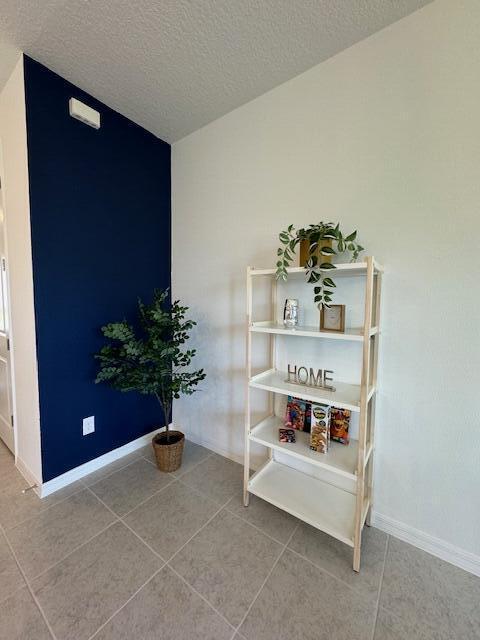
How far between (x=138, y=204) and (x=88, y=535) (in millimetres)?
2133

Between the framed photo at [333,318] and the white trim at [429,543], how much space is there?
3.43ft

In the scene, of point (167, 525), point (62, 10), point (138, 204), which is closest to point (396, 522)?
point (167, 525)

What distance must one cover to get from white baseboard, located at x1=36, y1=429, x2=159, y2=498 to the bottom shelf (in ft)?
3.57

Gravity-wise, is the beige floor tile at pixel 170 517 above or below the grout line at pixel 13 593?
below

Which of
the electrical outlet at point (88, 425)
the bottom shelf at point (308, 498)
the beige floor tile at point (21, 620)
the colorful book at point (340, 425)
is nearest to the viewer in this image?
the beige floor tile at point (21, 620)

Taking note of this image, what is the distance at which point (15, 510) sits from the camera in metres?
1.49

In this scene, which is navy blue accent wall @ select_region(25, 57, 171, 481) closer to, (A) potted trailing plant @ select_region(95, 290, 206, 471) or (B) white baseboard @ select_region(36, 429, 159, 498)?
(B) white baseboard @ select_region(36, 429, 159, 498)

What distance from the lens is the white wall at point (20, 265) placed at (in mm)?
1487

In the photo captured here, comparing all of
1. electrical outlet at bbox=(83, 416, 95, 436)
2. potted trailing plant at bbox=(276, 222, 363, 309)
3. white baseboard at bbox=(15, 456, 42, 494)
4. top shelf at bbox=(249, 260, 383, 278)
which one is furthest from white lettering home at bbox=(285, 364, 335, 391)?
white baseboard at bbox=(15, 456, 42, 494)

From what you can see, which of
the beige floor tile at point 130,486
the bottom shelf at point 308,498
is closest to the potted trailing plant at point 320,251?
the bottom shelf at point 308,498

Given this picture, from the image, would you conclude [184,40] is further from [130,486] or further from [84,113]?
[130,486]

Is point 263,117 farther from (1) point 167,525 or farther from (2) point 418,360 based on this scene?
(1) point 167,525

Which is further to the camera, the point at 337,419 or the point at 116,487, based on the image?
the point at 116,487

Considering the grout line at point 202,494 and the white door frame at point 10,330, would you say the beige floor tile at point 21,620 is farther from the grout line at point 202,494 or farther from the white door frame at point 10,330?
the white door frame at point 10,330
